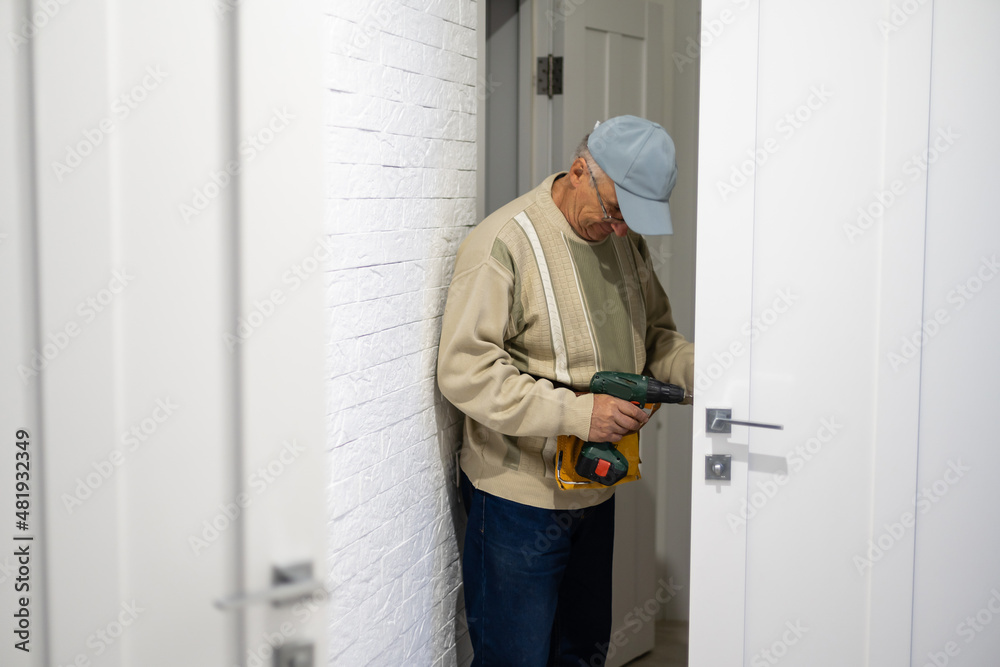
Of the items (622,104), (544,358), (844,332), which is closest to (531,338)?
(544,358)

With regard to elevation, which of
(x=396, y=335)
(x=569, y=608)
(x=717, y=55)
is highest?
(x=717, y=55)

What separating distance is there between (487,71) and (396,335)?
1211mm

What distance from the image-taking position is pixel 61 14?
80 centimetres

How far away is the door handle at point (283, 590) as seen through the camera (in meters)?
0.85

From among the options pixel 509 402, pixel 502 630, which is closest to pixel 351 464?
pixel 509 402

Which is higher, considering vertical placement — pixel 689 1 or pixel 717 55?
pixel 689 1

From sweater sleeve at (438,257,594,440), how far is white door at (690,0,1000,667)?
0.30 metres

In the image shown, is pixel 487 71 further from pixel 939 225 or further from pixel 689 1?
pixel 939 225

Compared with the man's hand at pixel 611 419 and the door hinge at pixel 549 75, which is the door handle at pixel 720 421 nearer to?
the man's hand at pixel 611 419

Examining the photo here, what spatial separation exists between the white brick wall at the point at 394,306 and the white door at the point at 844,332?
2.01ft

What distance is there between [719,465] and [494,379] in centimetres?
52

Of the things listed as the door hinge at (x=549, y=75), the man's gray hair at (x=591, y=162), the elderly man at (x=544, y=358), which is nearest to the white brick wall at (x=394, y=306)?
the elderly man at (x=544, y=358)

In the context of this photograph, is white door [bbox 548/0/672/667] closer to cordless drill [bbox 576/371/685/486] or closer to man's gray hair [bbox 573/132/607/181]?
man's gray hair [bbox 573/132/607/181]

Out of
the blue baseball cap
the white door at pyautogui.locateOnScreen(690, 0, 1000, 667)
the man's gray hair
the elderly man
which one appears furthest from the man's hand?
the man's gray hair
